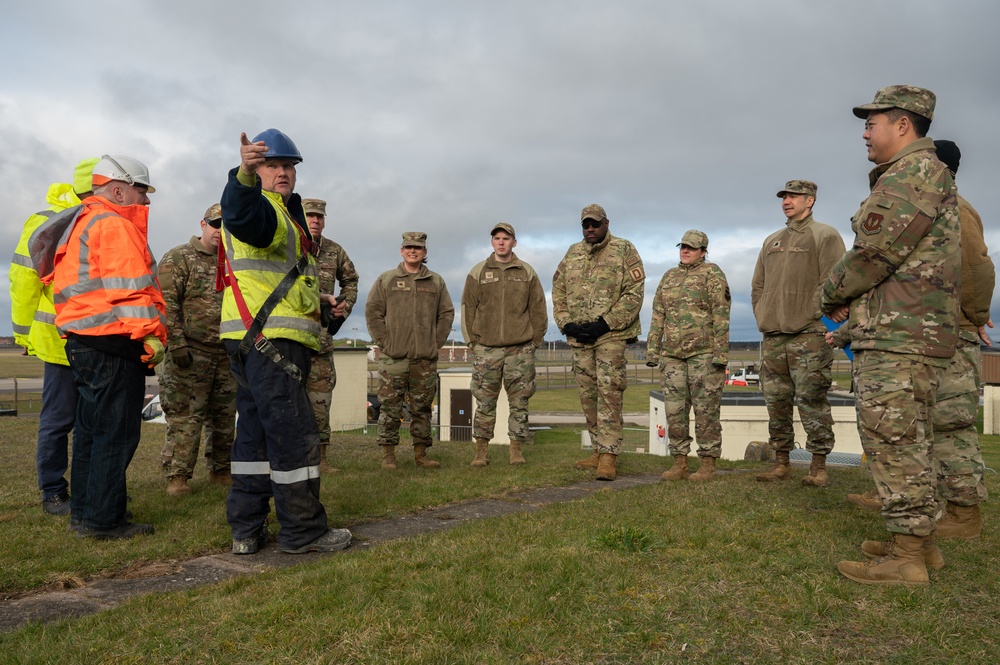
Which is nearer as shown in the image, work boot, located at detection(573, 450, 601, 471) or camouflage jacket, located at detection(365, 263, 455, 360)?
work boot, located at detection(573, 450, 601, 471)

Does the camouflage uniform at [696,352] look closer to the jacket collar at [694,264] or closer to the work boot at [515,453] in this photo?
the jacket collar at [694,264]

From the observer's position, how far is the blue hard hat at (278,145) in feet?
13.6

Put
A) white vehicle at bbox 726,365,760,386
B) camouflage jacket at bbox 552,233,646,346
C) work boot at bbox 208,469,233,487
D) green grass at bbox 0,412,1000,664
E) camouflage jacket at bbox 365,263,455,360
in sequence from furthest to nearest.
Result: white vehicle at bbox 726,365,760,386, camouflage jacket at bbox 365,263,455,360, camouflage jacket at bbox 552,233,646,346, work boot at bbox 208,469,233,487, green grass at bbox 0,412,1000,664

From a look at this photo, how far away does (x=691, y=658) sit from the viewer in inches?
97.4

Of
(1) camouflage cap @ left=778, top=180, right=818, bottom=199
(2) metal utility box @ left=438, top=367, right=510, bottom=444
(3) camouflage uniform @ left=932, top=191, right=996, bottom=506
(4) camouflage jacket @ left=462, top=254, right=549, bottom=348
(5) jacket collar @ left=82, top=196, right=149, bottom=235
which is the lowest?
(2) metal utility box @ left=438, top=367, right=510, bottom=444

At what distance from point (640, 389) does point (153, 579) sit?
63.8 meters

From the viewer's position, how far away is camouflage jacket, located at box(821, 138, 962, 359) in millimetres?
3408

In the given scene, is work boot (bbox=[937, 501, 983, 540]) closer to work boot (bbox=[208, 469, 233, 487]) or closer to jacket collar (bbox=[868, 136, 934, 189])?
jacket collar (bbox=[868, 136, 934, 189])

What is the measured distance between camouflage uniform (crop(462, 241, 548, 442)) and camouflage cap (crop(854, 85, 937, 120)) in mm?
4579

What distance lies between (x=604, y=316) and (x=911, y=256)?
3.63 meters

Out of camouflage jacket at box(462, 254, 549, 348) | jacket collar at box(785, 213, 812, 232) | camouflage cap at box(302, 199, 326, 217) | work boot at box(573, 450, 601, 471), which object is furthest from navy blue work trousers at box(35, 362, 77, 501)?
jacket collar at box(785, 213, 812, 232)

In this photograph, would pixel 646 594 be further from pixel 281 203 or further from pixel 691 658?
pixel 281 203

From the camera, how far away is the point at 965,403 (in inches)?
165

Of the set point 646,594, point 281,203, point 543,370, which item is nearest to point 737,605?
point 646,594
